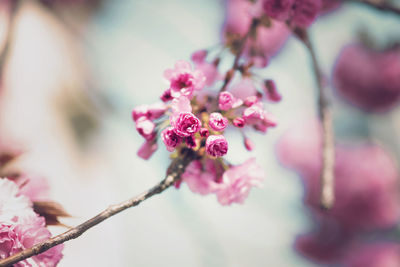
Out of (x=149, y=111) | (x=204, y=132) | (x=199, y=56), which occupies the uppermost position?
(x=199, y=56)

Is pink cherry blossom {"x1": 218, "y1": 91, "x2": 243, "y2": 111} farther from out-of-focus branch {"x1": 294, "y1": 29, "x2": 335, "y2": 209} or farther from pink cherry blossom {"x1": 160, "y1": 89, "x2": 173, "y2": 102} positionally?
out-of-focus branch {"x1": 294, "y1": 29, "x2": 335, "y2": 209}

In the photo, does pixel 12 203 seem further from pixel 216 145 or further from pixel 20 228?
pixel 216 145

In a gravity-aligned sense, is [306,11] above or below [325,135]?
above

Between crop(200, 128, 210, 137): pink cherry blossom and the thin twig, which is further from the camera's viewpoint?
the thin twig

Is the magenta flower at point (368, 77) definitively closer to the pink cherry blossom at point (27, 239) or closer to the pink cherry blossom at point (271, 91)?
the pink cherry blossom at point (271, 91)

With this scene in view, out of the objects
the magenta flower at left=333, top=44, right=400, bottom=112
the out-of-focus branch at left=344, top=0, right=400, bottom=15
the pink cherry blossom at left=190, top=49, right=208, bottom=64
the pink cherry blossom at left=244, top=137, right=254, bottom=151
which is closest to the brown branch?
the pink cherry blossom at left=244, top=137, right=254, bottom=151

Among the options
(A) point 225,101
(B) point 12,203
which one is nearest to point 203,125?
(A) point 225,101

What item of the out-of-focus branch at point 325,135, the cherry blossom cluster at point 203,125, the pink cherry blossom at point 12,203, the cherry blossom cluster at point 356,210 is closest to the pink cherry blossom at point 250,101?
the cherry blossom cluster at point 203,125
